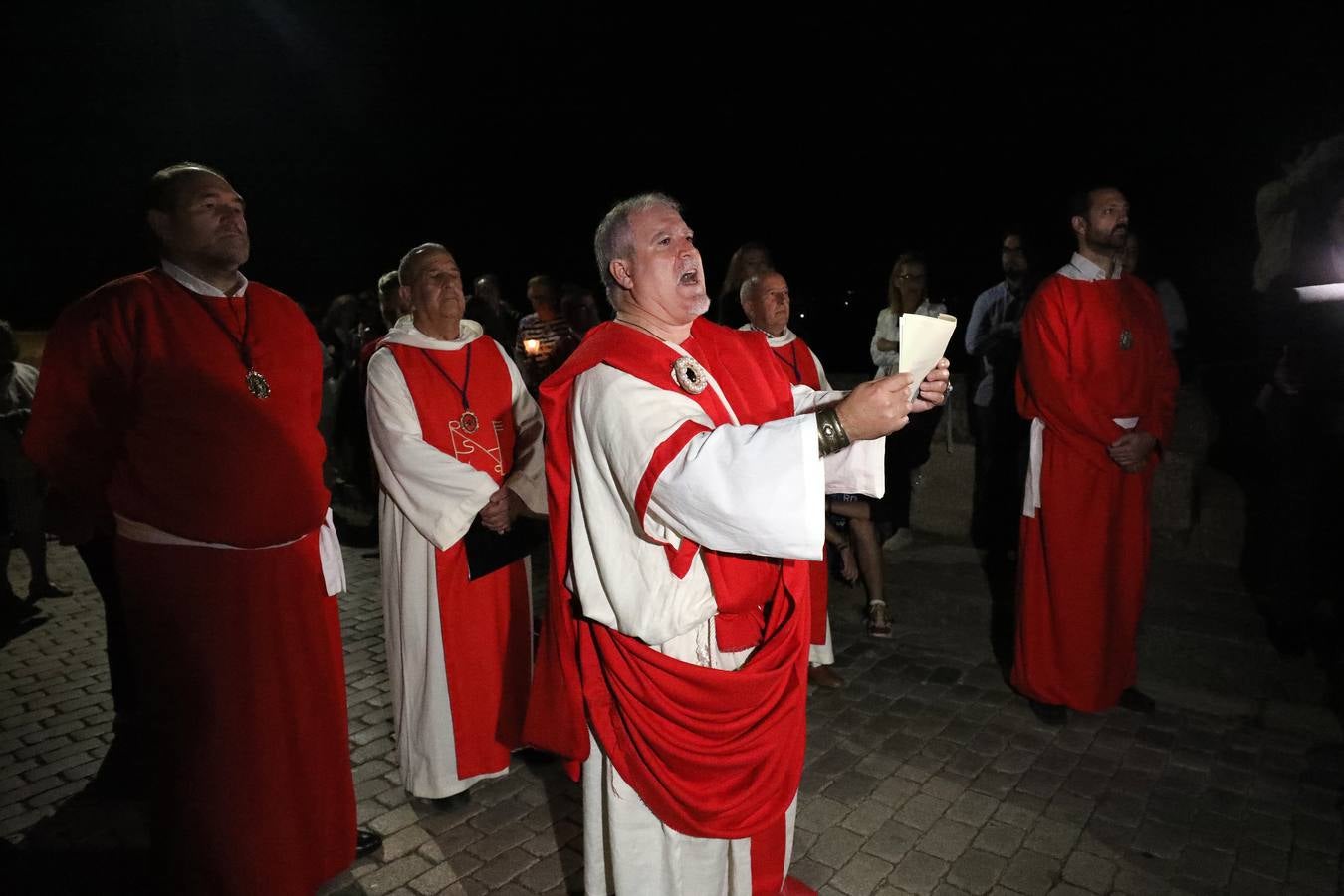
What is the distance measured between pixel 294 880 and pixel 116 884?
87 cm

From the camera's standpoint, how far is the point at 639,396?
2.02 m

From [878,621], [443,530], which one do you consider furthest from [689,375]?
[878,621]

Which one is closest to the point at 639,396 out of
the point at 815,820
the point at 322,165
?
the point at 815,820

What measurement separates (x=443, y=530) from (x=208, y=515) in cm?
97

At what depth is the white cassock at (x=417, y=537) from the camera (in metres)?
3.40

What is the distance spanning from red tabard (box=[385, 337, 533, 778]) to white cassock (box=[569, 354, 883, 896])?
3.92ft

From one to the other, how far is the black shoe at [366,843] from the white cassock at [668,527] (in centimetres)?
119

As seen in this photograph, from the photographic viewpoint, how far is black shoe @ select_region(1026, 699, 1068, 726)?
402 centimetres

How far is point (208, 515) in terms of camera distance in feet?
8.47

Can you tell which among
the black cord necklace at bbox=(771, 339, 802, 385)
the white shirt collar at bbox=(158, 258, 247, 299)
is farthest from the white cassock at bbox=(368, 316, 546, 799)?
the black cord necklace at bbox=(771, 339, 802, 385)

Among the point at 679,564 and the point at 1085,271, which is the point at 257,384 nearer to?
the point at 679,564

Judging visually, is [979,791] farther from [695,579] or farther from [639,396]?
[639,396]

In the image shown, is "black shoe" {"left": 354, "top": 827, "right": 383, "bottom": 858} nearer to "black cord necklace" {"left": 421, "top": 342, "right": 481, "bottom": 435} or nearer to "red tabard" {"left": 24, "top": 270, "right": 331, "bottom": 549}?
"red tabard" {"left": 24, "top": 270, "right": 331, "bottom": 549}

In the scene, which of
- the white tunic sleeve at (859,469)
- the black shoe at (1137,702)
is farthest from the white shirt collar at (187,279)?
the black shoe at (1137,702)
